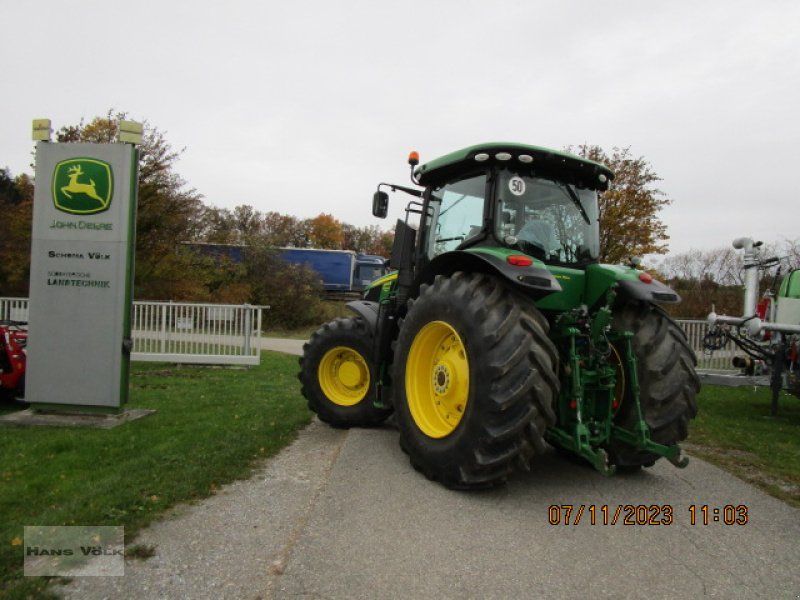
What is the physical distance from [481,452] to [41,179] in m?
5.87

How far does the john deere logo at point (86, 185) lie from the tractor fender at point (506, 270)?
4122 mm

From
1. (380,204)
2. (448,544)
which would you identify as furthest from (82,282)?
(448,544)

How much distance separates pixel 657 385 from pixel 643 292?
2.22 feet

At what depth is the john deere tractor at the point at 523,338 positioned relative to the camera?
3520 mm

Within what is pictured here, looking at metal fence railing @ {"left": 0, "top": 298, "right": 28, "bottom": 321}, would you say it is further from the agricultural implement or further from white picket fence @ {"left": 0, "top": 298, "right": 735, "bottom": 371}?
the agricultural implement

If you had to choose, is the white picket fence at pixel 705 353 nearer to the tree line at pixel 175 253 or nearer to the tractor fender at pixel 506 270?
the tractor fender at pixel 506 270

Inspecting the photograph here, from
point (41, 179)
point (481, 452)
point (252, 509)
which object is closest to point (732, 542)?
point (481, 452)

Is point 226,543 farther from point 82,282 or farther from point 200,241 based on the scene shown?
point 200,241

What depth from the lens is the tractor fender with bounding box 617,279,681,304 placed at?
3994 millimetres

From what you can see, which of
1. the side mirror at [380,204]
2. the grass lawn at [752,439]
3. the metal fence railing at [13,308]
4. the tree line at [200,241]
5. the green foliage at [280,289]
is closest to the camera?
the grass lawn at [752,439]

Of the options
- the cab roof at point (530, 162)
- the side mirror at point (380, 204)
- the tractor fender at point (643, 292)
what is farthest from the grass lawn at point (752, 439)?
the side mirror at point (380, 204)

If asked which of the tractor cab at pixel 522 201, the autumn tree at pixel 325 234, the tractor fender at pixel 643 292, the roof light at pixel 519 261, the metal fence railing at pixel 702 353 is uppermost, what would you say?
the autumn tree at pixel 325 234

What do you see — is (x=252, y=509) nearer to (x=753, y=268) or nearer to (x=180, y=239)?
(x=753, y=268)

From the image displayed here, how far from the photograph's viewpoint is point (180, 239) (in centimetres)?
2125
